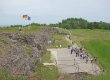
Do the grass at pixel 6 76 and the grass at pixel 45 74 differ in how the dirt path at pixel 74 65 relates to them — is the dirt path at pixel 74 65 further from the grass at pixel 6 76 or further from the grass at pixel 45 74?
the grass at pixel 6 76

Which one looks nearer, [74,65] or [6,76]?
[6,76]

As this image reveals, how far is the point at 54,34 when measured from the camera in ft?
322

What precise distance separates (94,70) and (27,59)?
10.4m

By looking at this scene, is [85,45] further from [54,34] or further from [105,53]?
[54,34]

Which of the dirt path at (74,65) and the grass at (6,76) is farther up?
the grass at (6,76)

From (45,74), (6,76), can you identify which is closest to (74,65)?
(45,74)

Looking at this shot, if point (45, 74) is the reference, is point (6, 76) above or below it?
above

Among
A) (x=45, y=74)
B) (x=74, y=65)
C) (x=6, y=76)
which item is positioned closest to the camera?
(x=6, y=76)

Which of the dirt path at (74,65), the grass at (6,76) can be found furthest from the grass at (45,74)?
the grass at (6,76)

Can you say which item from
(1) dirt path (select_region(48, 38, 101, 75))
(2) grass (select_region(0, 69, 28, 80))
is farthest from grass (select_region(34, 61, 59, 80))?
(2) grass (select_region(0, 69, 28, 80))

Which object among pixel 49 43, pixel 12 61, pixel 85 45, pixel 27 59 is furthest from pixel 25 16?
pixel 12 61

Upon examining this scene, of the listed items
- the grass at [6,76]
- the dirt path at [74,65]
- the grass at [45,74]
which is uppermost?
the grass at [6,76]

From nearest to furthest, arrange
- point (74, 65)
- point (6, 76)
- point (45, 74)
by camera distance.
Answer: point (6, 76)
point (45, 74)
point (74, 65)

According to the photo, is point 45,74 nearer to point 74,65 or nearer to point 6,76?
point 6,76
